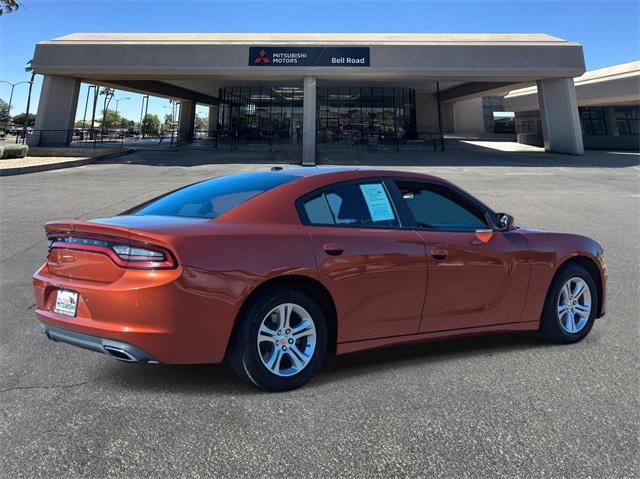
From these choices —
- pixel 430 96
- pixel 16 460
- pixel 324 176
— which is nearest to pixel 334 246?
pixel 324 176

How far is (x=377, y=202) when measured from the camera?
358 centimetres

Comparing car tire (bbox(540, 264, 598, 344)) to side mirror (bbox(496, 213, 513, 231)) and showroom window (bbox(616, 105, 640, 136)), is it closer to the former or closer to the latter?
side mirror (bbox(496, 213, 513, 231))

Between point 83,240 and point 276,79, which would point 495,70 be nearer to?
point 276,79

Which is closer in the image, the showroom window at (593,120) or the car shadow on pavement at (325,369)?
the car shadow on pavement at (325,369)

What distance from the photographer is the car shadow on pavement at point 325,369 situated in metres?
3.17

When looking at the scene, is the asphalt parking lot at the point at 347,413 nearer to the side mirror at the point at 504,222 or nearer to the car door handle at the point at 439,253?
the car door handle at the point at 439,253

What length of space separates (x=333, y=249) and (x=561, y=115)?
31639mm

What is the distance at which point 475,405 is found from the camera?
2.99m

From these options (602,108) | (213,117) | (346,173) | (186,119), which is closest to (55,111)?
(186,119)

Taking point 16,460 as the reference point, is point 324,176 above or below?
above

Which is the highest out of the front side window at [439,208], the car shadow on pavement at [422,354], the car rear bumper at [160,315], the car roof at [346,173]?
the car roof at [346,173]

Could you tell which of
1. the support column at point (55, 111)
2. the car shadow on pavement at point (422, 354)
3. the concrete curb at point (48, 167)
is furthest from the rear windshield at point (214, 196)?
the support column at point (55, 111)

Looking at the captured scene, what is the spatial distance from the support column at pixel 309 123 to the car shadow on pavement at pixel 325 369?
947 inches

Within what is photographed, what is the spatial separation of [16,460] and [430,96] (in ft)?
158
